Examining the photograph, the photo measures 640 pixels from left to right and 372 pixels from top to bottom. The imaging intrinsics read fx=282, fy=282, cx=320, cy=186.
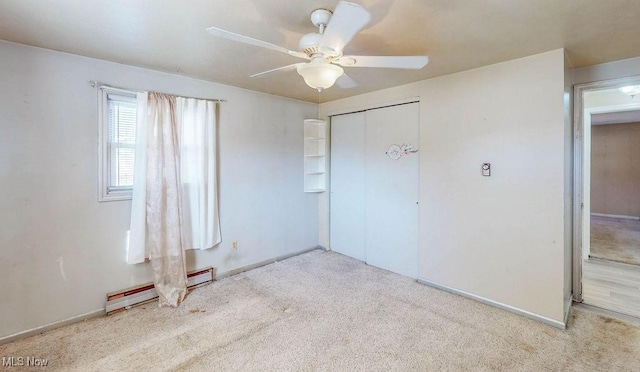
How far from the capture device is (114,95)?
2.63m

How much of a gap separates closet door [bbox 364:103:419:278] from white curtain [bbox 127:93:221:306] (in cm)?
202

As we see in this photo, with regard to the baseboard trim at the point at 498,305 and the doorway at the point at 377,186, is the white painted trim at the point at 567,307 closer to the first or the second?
the baseboard trim at the point at 498,305

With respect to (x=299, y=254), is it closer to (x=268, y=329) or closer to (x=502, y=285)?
(x=268, y=329)

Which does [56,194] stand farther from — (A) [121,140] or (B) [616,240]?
(B) [616,240]

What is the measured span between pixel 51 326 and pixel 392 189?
3595 mm

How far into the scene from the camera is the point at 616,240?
494 cm

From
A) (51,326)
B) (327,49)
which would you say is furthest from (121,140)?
(327,49)

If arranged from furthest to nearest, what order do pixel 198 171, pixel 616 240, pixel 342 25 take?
pixel 616 240, pixel 198 171, pixel 342 25

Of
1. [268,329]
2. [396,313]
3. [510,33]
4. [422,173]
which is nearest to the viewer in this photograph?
[510,33]

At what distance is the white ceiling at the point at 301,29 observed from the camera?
5.50ft

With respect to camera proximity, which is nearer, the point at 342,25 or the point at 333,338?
the point at 342,25

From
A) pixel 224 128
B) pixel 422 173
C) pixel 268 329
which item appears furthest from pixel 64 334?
pixel 422 173

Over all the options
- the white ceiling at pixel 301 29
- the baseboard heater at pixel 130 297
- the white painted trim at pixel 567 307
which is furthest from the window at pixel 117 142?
the white painted trim at pixel 567 307

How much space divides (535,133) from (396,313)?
2.00 meters
